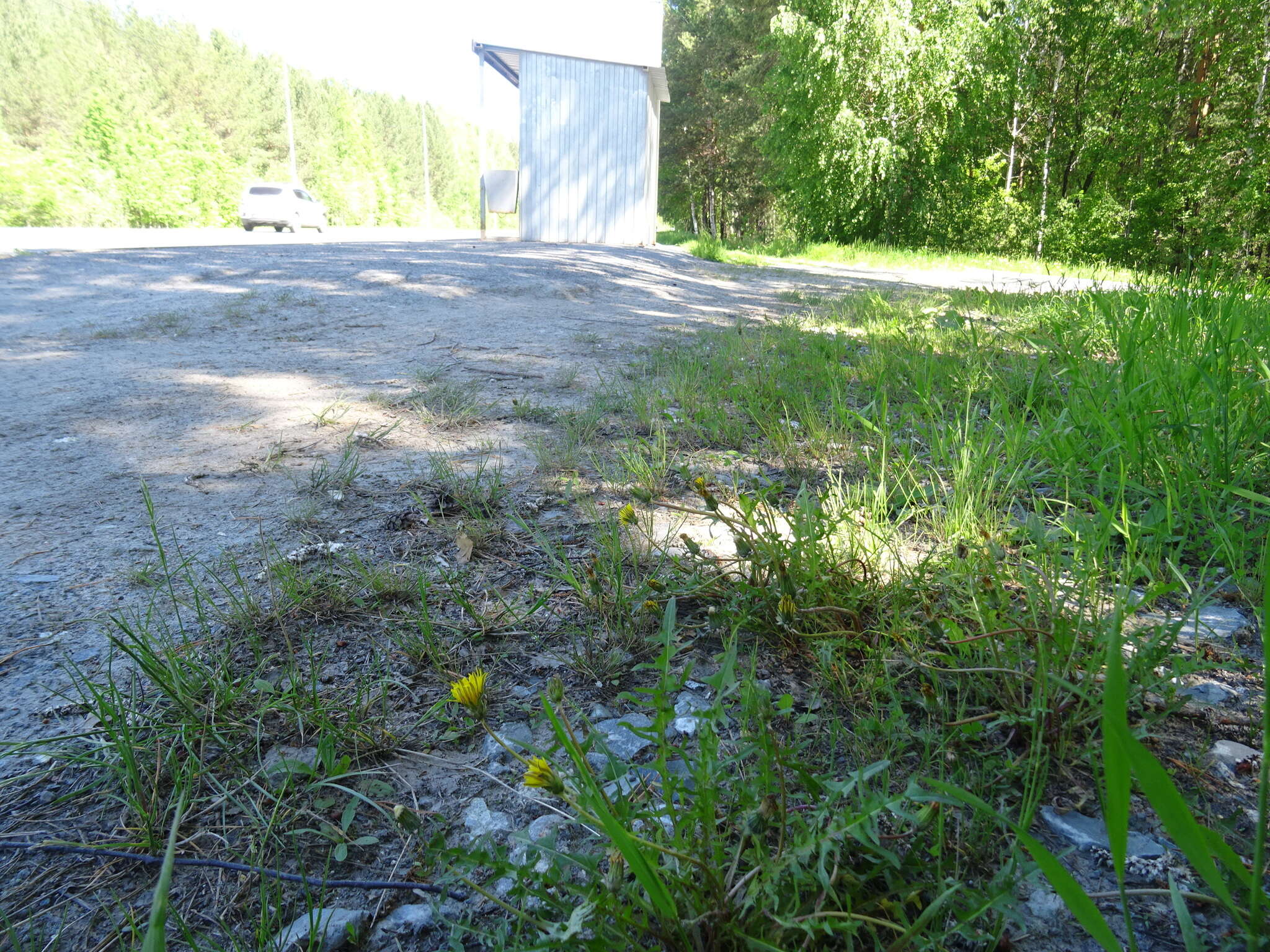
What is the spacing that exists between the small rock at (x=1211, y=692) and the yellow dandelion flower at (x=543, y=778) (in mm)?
1034

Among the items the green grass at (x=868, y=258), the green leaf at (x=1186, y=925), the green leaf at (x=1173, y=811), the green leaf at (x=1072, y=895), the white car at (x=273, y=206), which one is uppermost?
the white car at (x=273, y=206)

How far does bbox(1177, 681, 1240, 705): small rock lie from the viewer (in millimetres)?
1146

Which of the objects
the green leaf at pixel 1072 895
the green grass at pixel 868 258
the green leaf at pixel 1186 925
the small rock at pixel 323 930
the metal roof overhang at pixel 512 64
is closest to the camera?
the green leaf at pixel 1072 895

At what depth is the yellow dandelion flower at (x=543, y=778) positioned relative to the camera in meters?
0.70

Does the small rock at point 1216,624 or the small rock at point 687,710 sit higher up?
the small rock at point 1216,624

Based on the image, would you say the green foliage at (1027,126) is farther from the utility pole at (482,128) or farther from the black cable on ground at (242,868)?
the black cable on ground at (242,868)

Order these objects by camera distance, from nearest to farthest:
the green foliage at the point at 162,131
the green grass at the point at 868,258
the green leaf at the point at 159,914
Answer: the green leaf at the point at 159,914 < the green grass at the point at 868,258 < the green foliage at the point at 162,131

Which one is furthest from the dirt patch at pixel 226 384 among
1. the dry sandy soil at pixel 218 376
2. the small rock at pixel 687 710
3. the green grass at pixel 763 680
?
the small rock at pixel 687 710

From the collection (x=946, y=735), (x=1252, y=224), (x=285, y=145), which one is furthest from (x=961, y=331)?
(x=285, y=145)

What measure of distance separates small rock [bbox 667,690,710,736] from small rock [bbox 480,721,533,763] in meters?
0.24

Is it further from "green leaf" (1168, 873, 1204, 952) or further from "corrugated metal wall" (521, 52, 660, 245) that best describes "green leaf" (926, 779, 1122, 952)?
"corrugated metal wall" (521, 52, 660, 245)

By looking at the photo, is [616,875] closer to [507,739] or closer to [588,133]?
[507,739]

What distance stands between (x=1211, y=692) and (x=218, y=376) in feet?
12.6

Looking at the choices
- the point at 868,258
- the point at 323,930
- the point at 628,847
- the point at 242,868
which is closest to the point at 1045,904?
the point at 628,847
